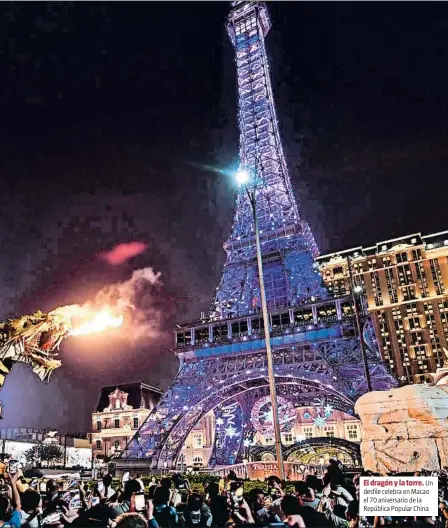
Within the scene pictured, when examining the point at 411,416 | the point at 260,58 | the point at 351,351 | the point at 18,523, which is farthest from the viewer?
the point at 260,58

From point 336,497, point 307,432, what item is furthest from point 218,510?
point 307,432

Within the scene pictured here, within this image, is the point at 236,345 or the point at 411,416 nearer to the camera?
the point at 411,416

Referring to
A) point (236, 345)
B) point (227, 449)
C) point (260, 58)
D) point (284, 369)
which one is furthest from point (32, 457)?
point (260, 58)

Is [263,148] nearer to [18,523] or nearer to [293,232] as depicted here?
[293,232]

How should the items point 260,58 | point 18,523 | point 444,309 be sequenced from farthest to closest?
point 444,309 → point 260,58 → point 18,523

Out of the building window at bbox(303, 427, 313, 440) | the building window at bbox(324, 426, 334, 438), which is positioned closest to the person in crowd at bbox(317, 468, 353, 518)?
the building window at bbox(324, 426, 334, 438)

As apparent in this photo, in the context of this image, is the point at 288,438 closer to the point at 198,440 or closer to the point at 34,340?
the point at 198,440
